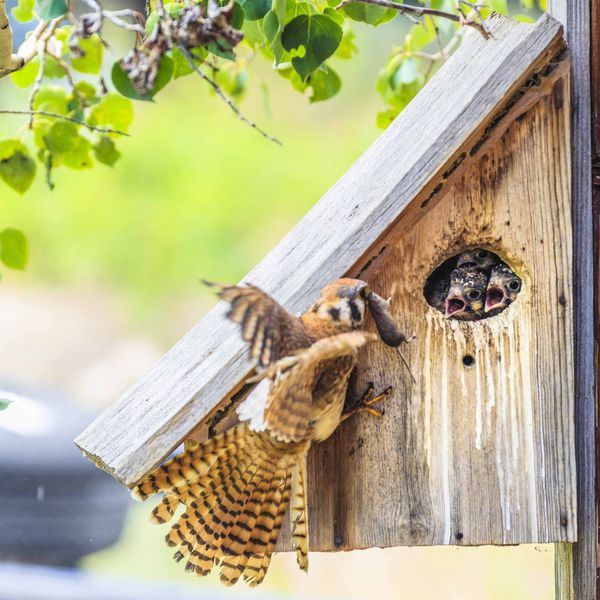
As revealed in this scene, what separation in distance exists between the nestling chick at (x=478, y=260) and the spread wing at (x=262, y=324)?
2.03 ft

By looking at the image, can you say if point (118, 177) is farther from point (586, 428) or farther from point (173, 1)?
point (586, 428)

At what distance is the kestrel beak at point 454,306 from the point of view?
8.98 ft

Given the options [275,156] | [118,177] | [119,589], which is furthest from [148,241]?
[119,589]

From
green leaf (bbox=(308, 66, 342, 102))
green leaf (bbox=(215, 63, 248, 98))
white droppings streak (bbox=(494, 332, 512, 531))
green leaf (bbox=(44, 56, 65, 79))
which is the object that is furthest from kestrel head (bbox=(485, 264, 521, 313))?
green leaf (bbox=(44, 56, 65, 79))

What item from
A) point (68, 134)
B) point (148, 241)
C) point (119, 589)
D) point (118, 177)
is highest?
point (118, 177)

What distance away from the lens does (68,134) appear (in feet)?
11.0

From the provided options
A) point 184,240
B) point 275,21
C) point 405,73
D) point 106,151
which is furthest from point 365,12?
point 184,240

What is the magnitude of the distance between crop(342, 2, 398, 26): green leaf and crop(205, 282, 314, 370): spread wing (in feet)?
3.09

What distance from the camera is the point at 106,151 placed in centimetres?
340

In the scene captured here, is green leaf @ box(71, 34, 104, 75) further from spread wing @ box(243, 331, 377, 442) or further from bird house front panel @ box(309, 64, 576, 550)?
spread wing @ box(243, 331, 377, 442)

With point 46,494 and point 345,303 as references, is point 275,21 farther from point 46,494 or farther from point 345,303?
point 46,494

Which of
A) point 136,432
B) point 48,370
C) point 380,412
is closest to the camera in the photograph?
point 136,432

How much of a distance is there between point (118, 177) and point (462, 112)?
3912mm

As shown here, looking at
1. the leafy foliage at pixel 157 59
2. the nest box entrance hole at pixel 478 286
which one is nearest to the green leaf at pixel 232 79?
the leafy foliage at pixel 157 59
